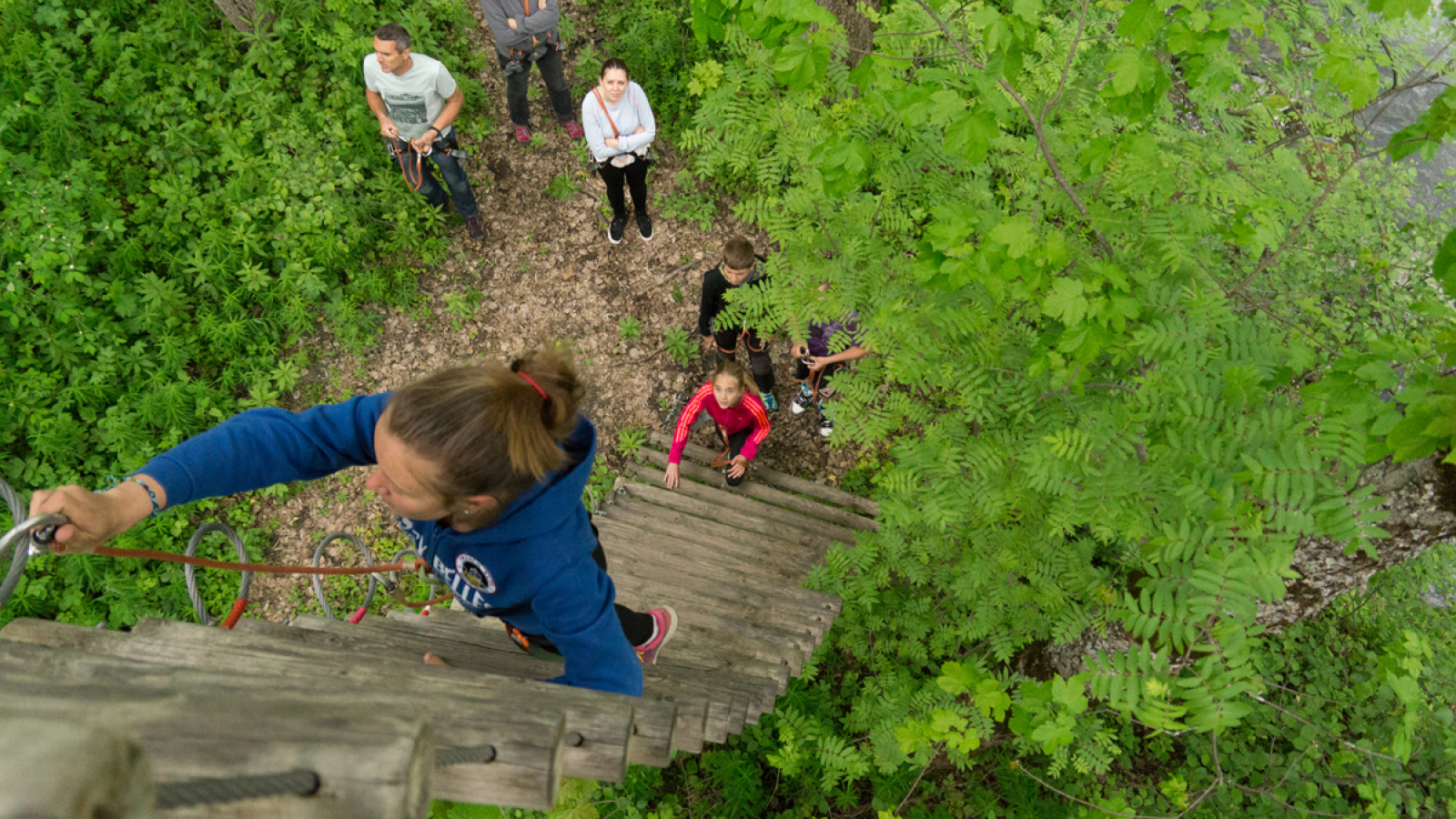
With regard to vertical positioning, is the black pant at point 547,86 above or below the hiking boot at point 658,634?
above

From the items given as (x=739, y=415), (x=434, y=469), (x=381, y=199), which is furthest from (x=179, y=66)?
(x=434, y=469)

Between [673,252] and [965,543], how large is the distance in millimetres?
3892

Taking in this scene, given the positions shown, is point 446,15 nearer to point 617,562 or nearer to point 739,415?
point 739,415

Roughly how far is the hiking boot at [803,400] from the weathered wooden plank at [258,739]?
17.8 ft

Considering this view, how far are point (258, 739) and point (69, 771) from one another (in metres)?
0.23

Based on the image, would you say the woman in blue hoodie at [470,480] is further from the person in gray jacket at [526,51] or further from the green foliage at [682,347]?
the person in gray jacket at [526,51]

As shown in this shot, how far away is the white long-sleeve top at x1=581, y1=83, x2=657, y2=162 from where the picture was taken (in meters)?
5.50

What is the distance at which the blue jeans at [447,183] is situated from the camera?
19.3 ft

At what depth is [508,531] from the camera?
1935 mm

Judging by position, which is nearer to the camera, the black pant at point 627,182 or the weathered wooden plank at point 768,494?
the weathered wooden plank at point 768,494

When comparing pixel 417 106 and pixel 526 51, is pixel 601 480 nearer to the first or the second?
pixel 417 106

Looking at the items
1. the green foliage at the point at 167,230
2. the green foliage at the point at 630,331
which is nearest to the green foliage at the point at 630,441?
the green foliage at the point at 630,331

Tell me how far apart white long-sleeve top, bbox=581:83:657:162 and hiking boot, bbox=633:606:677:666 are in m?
4.01

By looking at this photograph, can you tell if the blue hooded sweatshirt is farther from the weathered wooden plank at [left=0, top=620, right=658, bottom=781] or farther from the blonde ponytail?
the weathered wooden plank at [left=0, top=620, right=658, bottom=781]
